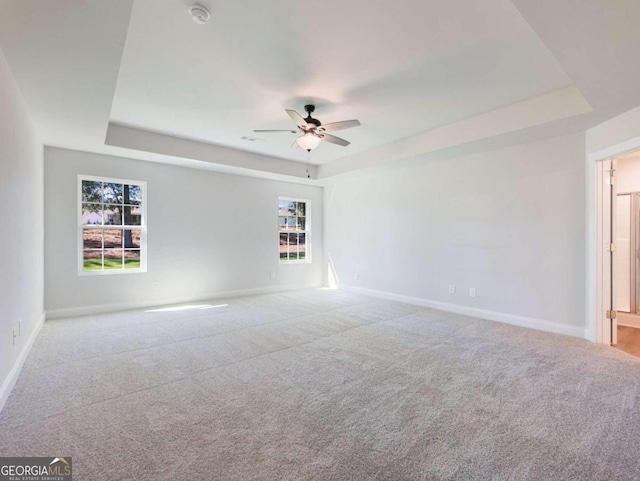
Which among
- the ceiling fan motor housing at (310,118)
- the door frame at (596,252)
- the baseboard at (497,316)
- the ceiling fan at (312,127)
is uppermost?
the ceiling fan motor housing at (310,118)

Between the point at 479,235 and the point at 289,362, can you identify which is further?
the point at 479,235

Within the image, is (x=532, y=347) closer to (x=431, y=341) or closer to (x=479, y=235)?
(x=431, y=341)

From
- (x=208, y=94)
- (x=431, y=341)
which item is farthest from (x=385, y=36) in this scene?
(x=431, y=341)

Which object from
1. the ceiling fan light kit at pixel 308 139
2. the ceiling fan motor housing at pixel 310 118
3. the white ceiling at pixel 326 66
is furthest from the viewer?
the ceiling fan light kit at pixel 308 139

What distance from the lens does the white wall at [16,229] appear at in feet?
7.90

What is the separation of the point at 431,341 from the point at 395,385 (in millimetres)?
1314

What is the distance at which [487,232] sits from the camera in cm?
479

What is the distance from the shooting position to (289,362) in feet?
10.2

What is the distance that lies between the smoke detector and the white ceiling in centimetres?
5

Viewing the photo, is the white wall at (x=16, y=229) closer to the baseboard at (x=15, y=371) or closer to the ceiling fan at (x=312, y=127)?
the baseboard at (x=15, y=371)

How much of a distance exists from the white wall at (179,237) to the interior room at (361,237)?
4cm

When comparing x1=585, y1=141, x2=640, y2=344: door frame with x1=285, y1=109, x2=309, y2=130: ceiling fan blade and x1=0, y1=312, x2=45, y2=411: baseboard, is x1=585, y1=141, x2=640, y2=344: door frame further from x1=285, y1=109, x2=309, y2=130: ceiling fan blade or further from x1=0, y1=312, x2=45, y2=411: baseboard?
x1=0, y1=312, x2=45, y2=411: baseboard

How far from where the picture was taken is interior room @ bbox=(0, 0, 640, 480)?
1.91 m

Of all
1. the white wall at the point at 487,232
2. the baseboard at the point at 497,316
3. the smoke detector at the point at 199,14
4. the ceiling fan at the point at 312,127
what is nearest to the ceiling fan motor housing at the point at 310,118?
the ceiling fan at the point at 312,127
